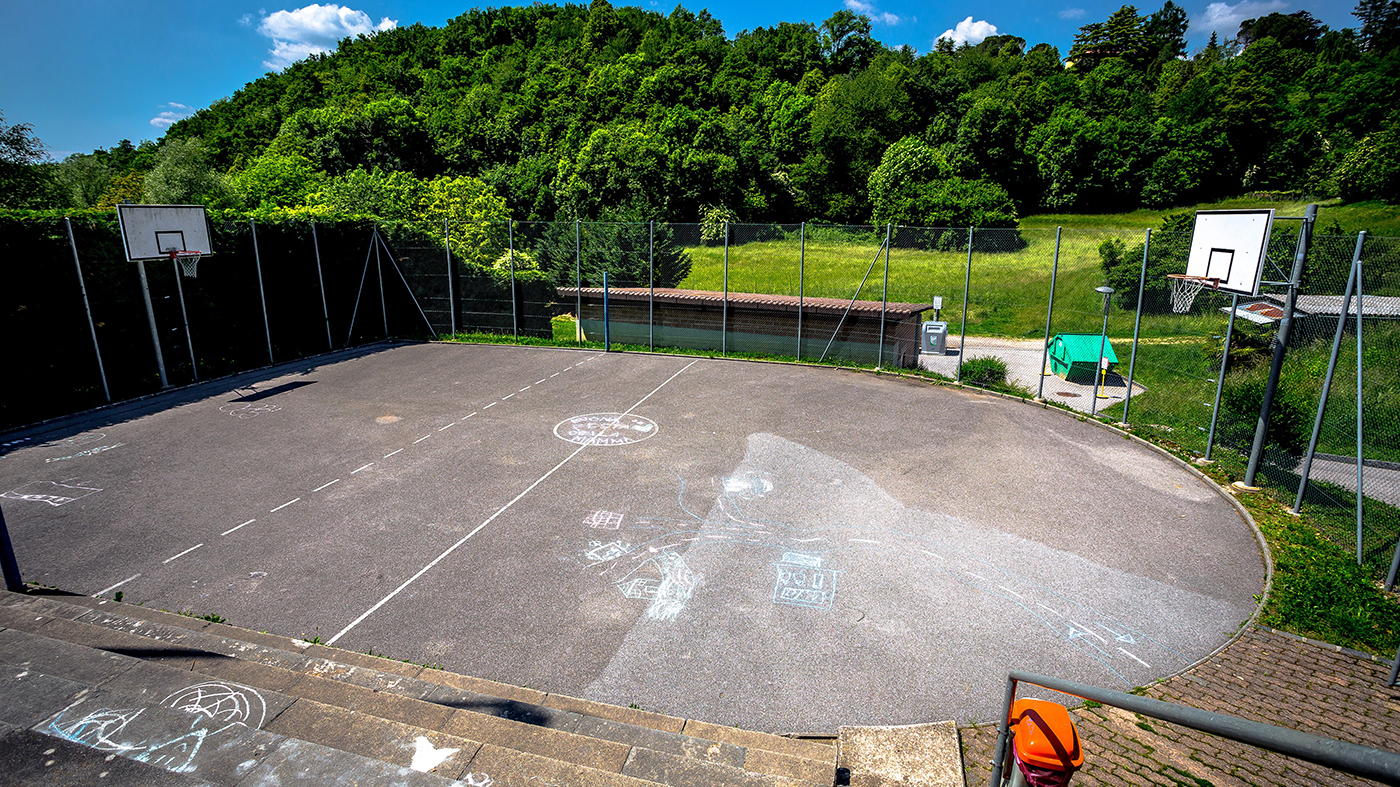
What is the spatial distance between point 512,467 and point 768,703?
6.26m

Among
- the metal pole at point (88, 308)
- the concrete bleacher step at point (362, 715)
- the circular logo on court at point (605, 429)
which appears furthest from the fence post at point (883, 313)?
the metal pole at point (88, 308)

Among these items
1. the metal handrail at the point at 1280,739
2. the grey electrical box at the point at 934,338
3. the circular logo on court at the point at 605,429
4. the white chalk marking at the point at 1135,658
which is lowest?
the white chalk marking at the point at 1135,658

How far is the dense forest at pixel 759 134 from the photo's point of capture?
4062cm

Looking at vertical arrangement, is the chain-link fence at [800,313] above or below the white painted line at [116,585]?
above

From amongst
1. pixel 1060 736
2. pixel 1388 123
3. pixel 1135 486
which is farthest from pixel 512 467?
pixel 1388 123

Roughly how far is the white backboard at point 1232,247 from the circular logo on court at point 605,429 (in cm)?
973

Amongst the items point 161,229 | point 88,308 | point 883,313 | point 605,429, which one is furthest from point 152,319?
point 883,313

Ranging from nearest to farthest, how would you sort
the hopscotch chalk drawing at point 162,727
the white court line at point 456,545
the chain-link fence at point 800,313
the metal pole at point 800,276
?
1. the hopscotch chalk drawing at point 162,727
2. the white court line at point 456,545
3. the chain-link fence at point 800,313
4. the metal pole at point 800,276

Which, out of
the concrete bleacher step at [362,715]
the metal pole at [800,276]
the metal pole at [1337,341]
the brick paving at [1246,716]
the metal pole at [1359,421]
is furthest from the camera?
the metal pole at [800,276]

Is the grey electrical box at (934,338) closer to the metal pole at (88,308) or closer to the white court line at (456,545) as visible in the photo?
the white court line at (456,545)

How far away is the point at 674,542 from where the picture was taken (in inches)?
319

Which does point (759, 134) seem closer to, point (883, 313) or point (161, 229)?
point (883, 313)

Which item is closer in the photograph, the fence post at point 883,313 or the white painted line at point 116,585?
the white painted line at point 116,585

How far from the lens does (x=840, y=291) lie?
729 inches
